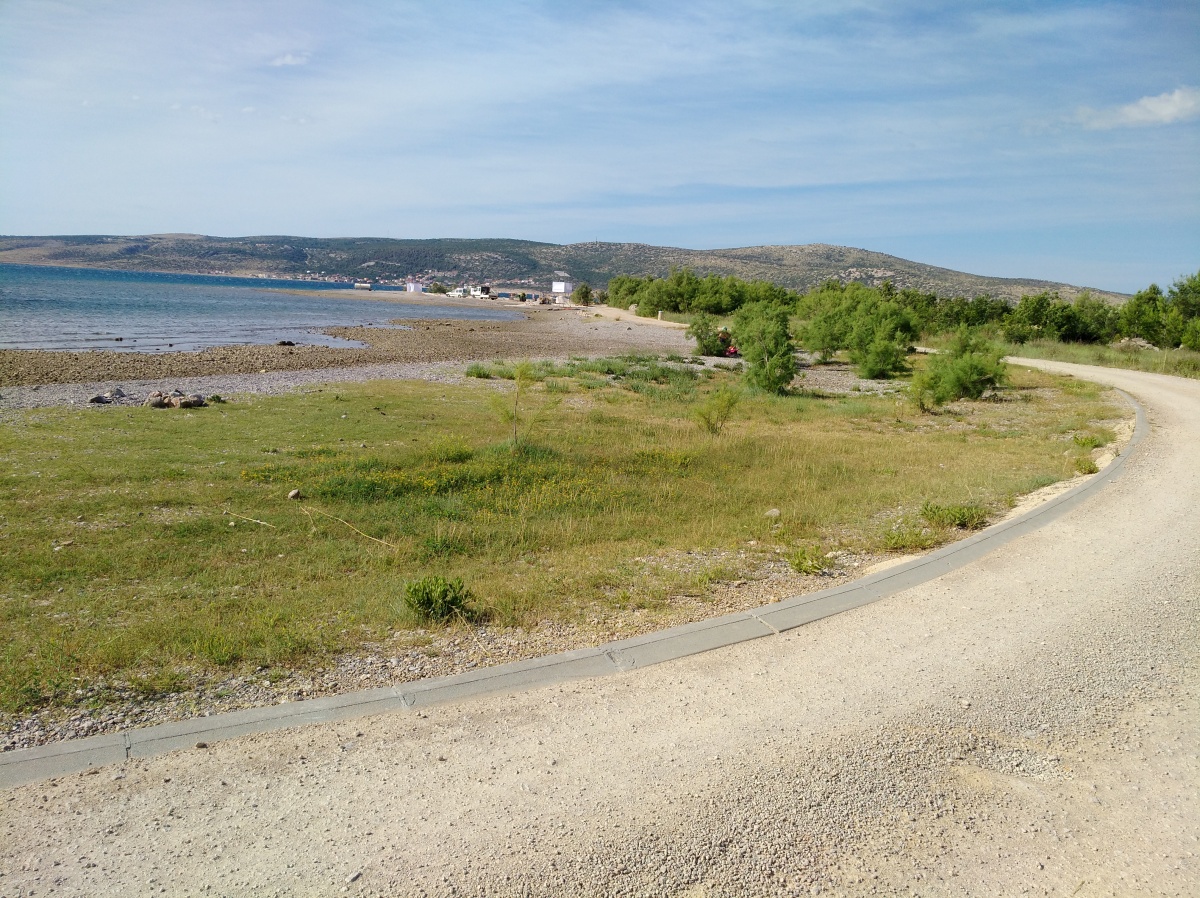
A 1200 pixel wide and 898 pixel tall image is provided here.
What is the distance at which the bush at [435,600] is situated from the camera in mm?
5145

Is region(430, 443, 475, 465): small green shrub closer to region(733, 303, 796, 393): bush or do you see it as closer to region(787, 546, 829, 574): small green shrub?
region(787, 546, 829, 574): small green shrub

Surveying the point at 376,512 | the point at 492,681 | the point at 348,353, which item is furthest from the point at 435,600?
the point at 348,353

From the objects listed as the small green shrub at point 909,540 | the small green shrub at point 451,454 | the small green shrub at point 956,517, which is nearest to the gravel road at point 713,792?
the small green shrub at point 909,540

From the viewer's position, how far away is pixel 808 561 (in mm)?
6410

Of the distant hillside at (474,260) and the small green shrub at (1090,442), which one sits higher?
the distant hillside at (474,260)

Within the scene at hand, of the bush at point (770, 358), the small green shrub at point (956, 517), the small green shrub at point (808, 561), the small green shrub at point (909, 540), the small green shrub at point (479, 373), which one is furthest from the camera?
the small green shrub at point (479, 373)

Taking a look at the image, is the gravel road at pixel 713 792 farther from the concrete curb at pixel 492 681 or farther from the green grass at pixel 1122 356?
the green grass at pixel 1122 356

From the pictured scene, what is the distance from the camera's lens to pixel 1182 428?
13.7m

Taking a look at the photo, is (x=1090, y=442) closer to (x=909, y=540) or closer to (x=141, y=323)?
(x=909, y=540)

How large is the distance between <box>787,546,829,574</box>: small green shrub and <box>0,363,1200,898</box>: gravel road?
1444 mm

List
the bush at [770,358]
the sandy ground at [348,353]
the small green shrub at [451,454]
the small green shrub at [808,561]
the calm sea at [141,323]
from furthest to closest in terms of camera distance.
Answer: the calm sea at [141,323]
the bush at [770,358]
the sandy ground at [348,353]
the small green shrub at [451,454]
the small green shrub at [808,561]

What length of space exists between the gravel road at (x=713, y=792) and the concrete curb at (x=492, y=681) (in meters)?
0.12

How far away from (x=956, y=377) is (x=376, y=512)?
17820 mm

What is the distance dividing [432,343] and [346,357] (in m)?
8.90
